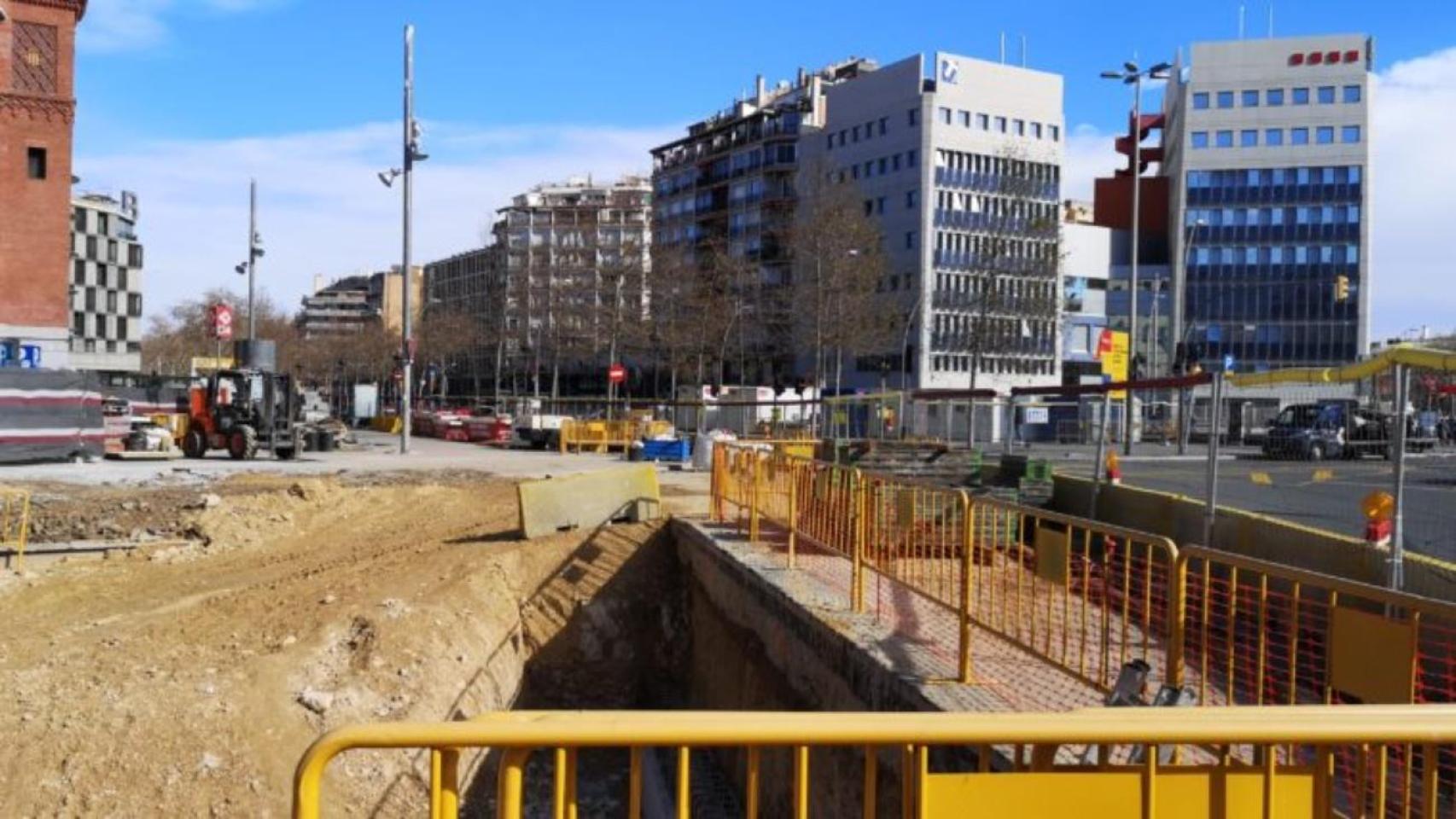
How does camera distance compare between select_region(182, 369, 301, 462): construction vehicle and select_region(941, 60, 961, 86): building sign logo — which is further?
select_region(941, 60, 961, 86): building sign logo

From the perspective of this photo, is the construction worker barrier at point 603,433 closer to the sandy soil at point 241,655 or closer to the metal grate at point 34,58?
the sandy soil at point 241,655

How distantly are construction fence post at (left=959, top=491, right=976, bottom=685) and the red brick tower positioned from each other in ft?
157

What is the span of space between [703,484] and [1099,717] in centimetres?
2283

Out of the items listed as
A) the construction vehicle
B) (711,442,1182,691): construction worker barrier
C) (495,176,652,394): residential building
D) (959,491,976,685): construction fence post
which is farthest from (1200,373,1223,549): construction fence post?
(495,176,652,394): residential building

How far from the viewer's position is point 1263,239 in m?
90.2

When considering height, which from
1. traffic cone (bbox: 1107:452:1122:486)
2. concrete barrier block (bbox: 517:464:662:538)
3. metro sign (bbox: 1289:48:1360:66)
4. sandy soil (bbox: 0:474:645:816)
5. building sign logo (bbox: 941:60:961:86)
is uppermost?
metro sign (bbox: 1289:48:1360:66)

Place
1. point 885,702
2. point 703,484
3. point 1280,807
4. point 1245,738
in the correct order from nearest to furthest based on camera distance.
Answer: point 1245,738, point 1280,807, point 885,702, point 703,484

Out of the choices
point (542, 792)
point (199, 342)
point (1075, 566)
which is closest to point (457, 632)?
point (542, 792)

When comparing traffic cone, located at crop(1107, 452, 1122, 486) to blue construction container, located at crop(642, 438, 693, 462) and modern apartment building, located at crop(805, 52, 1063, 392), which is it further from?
modern apartment building, located at crop(805, 52, 1063, 392)

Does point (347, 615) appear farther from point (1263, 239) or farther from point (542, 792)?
point (1263, 239)

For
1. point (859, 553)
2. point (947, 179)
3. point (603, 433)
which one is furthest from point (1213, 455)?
point (947, 179)

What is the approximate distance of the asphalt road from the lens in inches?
411

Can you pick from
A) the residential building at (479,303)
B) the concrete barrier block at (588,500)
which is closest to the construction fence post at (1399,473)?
the concrete barrier block at (588,500)

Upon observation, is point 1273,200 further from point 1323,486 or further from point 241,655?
point 241,655
